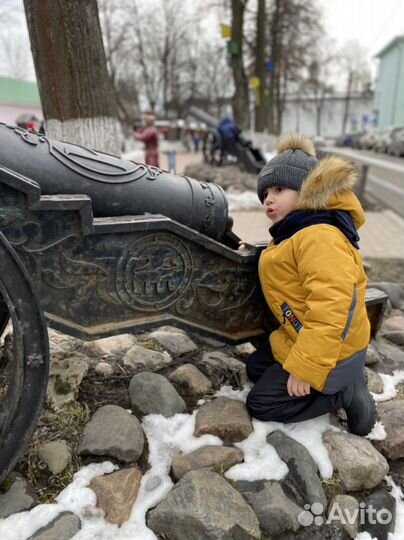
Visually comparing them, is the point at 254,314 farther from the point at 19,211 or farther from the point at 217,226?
the point at 19,211

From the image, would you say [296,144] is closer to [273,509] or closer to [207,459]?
[207,459]

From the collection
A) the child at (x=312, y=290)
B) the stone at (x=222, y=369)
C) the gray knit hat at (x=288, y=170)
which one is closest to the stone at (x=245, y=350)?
the stone at (x=222, y=369)

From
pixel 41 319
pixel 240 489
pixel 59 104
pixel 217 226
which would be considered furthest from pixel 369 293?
pixel 59 104

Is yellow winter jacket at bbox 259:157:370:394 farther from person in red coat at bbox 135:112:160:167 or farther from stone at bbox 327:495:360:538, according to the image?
person in red coat at bbox 135:112:160:167

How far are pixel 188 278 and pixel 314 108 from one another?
71610mm

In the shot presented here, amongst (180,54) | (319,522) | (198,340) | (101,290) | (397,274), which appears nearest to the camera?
(319,522)

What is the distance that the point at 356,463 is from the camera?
1.99m

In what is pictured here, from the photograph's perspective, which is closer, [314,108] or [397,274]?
[397,274]

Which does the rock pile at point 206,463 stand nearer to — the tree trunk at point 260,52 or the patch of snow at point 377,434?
the patch of snow at point 377,434

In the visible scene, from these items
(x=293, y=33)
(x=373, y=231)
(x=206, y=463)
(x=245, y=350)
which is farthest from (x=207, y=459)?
(x=293, y=33)

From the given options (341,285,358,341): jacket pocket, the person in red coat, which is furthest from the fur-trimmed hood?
the person in red coat

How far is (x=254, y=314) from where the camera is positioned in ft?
8.13

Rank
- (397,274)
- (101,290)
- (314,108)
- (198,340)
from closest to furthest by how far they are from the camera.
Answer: (101,290) → (198,340) → (397,274) → (314,108)

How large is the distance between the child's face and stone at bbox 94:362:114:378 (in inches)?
46.5
